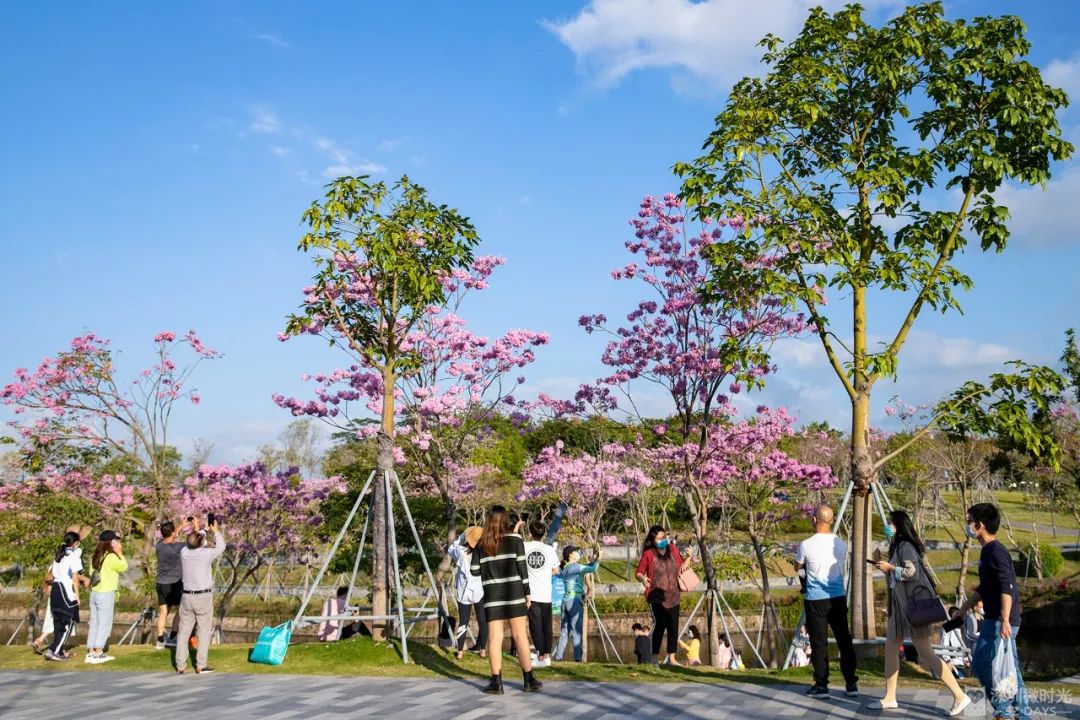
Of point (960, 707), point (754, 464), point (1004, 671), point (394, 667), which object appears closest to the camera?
point (1004, 671)

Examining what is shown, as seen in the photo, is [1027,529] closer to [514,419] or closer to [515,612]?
[514,419]

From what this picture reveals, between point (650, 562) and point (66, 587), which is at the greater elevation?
point (650, 562)

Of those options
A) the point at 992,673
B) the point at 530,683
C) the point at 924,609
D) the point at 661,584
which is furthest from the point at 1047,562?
the point at 992,673

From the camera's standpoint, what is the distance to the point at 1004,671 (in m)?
6.89

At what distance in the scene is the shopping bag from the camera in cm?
686

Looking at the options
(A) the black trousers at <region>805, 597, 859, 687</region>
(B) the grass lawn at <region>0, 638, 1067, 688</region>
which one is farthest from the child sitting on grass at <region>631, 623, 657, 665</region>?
(A) the black trousers at <region>805, 597, 859, 687</region>

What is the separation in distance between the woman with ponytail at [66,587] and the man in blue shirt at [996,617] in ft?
40.1

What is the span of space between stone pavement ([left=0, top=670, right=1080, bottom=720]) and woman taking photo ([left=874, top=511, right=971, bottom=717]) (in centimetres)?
38

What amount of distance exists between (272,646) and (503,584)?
439 cm

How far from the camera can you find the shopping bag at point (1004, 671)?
22.5 feet

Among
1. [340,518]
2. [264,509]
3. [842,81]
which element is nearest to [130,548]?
[264,509]

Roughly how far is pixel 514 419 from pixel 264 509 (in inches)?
375

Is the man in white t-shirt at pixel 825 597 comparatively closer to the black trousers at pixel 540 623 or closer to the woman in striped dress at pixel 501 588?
the woman in striped dress at pixel 501 588

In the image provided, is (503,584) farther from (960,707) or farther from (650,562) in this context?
(960,707)
